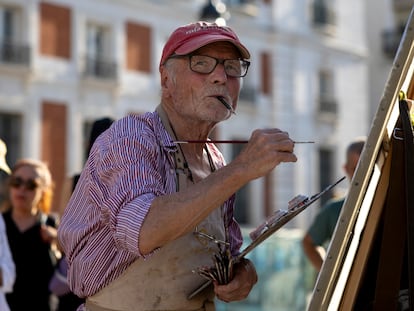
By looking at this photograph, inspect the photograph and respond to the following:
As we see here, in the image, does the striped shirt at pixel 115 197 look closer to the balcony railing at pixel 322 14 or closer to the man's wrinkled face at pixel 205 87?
the man's wrinkled face at pixel 205 87

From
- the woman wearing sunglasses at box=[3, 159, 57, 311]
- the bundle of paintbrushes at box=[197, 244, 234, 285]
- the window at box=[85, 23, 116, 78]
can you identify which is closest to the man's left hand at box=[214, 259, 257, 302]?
the bundle of paintbrushes at box=[197, 244, 234, 285]

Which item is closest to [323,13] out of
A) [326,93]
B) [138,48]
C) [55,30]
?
[326,93]

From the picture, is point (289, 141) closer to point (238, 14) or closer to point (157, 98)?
point (157, 98)

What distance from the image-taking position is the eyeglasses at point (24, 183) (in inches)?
228

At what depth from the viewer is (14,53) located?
20500mm

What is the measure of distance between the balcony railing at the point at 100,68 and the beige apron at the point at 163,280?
19.8 meters

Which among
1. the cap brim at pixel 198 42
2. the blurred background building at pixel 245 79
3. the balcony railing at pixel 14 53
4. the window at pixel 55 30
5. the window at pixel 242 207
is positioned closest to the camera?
the cap brim at pixel 198 42

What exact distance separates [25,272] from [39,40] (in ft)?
52.6

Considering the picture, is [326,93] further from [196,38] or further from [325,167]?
[196,38]

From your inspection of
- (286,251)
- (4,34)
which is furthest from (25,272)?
(4,34)

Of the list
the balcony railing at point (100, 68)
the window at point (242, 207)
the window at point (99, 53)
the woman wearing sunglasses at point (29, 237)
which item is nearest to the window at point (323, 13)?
the window at point (242, 207)

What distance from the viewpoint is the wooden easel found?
249 cm

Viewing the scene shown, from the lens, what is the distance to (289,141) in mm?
2385

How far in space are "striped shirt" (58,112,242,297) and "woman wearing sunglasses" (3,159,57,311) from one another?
2902 mm
